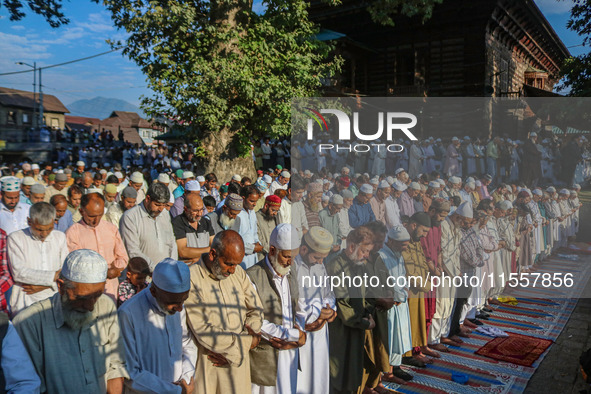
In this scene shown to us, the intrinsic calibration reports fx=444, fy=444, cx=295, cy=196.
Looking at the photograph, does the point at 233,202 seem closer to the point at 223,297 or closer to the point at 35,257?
the point at 35,257

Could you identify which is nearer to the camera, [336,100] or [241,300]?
[241,300]

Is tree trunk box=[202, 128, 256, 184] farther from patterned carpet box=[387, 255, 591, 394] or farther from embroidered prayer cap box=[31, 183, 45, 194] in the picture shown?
patterned carpet box=[387, 255, 591, 394]

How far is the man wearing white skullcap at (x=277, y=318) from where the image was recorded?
137 inches

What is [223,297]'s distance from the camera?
3.19 metres

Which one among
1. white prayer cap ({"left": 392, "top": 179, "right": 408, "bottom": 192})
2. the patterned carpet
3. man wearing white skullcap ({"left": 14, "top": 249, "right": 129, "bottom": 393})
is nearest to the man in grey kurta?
man wearing white skullcap ({"left": 14, "top": 249, "right": 129, "bottom": 393})

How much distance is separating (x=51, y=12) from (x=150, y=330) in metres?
11.9

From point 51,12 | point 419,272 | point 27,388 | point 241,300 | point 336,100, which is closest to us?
point 27,388

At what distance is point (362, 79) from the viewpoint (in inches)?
875

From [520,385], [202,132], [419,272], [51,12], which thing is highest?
[51,12]

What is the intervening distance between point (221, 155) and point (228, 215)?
6.65 meters

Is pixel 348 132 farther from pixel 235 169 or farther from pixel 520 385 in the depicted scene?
pixel 520 385

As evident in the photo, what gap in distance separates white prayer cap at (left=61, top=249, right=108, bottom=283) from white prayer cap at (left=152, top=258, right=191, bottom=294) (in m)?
0.33

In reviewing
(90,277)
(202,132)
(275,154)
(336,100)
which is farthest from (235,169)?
(90,277)

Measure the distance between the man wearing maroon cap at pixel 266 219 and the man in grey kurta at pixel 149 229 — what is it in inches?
64.1
